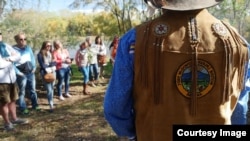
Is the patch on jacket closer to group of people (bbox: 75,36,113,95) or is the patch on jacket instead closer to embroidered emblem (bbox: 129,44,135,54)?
embroidered emblem (bbox: 129,44,135,54)

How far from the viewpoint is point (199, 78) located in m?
1.52

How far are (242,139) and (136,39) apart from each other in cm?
67

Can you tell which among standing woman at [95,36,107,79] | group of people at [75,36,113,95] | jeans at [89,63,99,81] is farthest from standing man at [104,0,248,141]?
standing woman at [95,36,107,79]

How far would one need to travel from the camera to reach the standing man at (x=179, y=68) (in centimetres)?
148

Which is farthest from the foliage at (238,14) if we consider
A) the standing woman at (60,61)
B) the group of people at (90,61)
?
the standing woman at (60,61)

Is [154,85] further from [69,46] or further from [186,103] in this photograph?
[69,46]

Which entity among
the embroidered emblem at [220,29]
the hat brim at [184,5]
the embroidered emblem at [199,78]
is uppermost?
the hat brim at [184,5]

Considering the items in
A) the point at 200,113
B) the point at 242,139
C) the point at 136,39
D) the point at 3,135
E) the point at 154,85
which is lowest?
the point at 3,135

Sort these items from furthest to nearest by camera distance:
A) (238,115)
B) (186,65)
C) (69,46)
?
(69,46)
(238,115)
(186,65)

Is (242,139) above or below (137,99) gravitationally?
below

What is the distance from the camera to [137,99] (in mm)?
1603

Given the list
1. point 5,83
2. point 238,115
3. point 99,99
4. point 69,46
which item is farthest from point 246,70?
point 69,46

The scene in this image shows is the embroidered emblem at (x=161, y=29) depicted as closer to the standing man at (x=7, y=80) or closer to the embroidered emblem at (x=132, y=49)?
the embroidered emblem at (x=132, y=49)

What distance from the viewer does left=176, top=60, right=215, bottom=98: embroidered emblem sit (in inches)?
58.9
